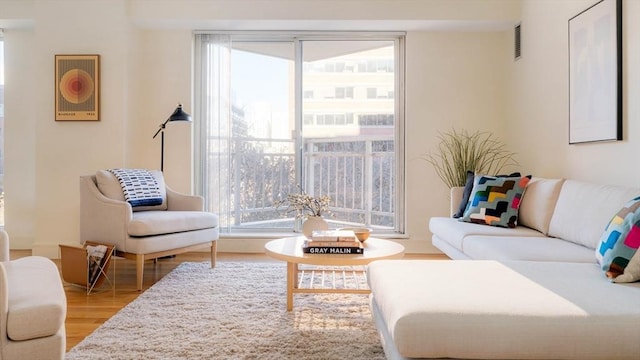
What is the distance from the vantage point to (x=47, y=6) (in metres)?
4.07

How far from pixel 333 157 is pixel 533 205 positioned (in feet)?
7.12

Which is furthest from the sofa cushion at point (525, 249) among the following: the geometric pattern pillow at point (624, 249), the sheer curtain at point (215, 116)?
the sheer curtain at point (215, 116)

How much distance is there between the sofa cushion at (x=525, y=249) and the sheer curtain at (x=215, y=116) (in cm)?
263

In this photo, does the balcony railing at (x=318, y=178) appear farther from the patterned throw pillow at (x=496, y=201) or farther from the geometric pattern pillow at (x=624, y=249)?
the geometric pattern pillow at (x=624, y=249)

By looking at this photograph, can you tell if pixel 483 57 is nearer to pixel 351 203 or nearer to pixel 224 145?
pixel 351 203

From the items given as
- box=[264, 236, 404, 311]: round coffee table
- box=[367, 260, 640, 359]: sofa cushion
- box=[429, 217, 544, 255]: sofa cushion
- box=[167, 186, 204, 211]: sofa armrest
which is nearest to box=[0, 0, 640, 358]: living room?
box=[167, 186, 204, 211]: sofa armrest

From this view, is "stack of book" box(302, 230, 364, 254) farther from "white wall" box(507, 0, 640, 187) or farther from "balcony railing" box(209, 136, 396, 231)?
"balcony railing" box(209, 136, 396, 231)

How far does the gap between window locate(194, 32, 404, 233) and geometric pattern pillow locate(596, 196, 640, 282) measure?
2.80 meters

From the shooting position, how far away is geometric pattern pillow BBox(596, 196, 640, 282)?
1642 mm

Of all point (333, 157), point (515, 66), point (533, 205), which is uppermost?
point (515, 66)

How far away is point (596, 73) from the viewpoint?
9.47 feet

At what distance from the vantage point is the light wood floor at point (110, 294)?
7.69ft

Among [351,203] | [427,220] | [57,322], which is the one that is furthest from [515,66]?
[57,322]

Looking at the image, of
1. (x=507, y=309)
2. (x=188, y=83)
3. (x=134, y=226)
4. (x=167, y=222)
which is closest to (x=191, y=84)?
(x=188, y=83)
